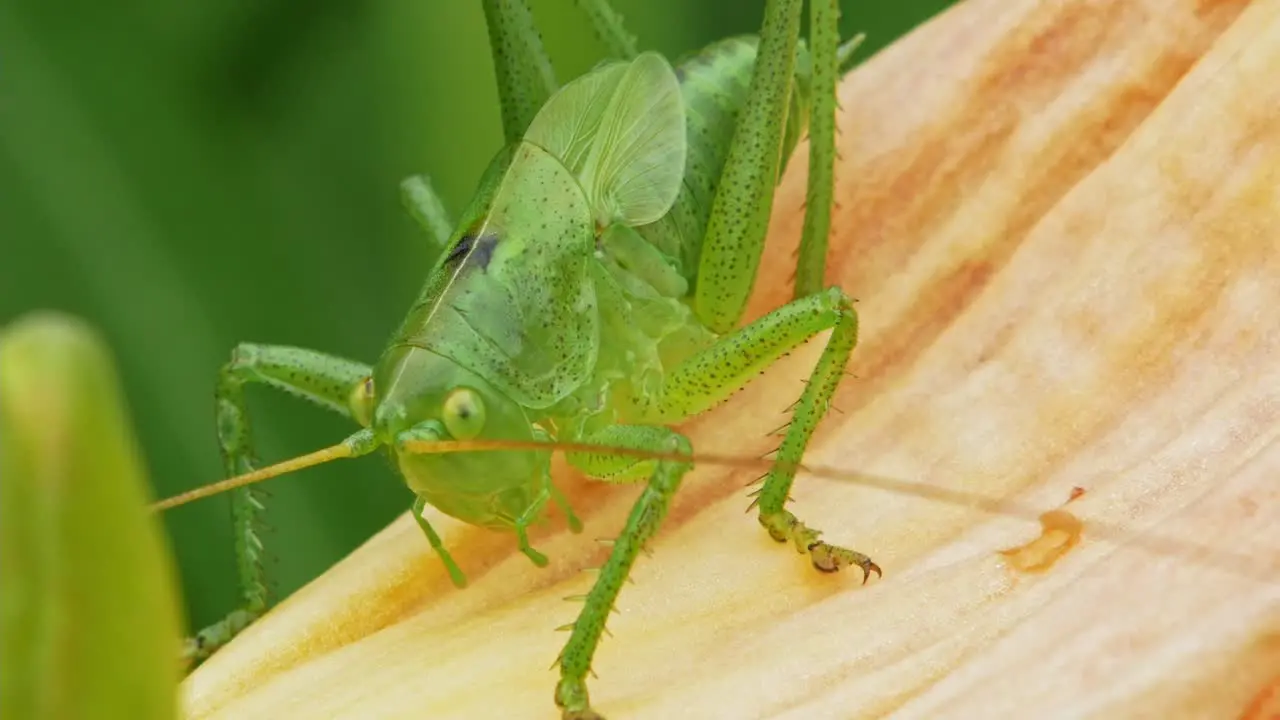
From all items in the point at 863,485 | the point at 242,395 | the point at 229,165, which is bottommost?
the point at 863,485

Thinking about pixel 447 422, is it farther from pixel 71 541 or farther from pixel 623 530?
pixel 71 541

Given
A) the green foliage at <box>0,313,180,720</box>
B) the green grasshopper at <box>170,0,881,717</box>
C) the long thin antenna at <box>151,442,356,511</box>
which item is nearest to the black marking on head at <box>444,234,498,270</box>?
the green grasshopper at <box>170,0,881,717</box>

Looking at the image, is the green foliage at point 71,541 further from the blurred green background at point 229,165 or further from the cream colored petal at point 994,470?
the blurred green background at point 229,165

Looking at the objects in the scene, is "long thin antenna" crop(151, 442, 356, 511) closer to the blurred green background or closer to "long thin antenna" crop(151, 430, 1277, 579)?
"long thin antenna" crop(151, 430, 1277, 579)

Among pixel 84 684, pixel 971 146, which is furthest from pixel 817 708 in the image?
pixel 971 146

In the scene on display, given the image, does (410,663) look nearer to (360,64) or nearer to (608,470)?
(608,470)

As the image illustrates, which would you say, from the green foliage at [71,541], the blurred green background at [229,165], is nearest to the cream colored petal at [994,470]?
the blurred green background at [229,165]

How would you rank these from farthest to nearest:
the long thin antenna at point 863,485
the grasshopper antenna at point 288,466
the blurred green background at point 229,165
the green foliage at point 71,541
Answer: the blurred green background at point 229,165, the grasshopper antenna at point 288,466, the long thin antenna at point 863,485, the green foliage at point 71,541

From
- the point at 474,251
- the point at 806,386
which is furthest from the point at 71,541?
the point at 474,251
